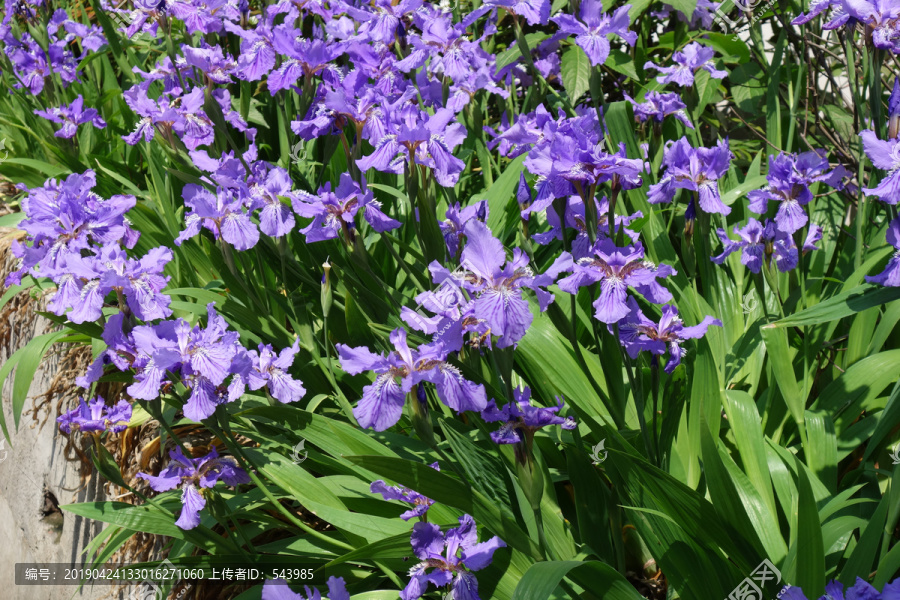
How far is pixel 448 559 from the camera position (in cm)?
131

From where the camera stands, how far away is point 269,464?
166 centimetres

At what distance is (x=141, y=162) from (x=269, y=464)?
225cm

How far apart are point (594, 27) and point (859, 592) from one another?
1.47m

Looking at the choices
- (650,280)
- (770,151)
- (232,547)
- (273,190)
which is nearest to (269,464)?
(232,547)

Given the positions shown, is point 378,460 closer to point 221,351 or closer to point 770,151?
point 221,351

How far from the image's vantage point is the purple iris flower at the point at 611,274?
121cm

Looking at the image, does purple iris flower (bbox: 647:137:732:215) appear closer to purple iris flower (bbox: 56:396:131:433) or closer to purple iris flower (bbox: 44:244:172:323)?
purple iris flower (bbox: 44:244:172:323)

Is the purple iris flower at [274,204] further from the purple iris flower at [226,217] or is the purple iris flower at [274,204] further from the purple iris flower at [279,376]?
the purple iris flower at [279,376]

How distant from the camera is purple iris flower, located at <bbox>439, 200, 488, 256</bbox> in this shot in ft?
5.52

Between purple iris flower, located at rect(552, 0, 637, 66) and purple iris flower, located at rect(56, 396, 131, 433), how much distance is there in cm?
152

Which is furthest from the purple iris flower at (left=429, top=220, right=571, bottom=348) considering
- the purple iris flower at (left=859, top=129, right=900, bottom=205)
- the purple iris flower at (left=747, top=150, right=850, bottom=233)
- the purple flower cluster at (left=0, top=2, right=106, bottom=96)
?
the purple flower cluster at (left=0, top=2, right=106, bottom=96)

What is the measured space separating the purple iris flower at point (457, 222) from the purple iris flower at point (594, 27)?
51 centimetres

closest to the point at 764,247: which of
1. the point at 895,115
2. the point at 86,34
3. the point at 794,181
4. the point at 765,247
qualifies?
the point at 765,247

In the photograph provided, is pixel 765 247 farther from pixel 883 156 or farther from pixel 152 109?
pixel 152 109
